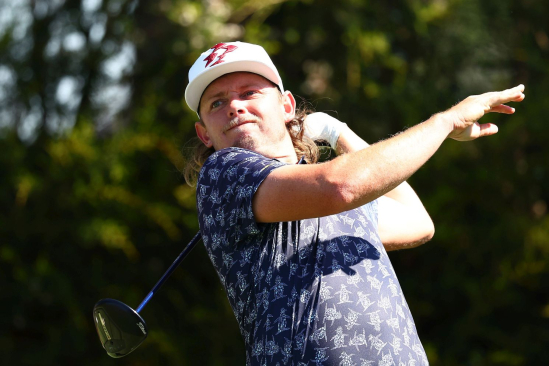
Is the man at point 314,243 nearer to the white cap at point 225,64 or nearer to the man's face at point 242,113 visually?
the man's face at point 242,113

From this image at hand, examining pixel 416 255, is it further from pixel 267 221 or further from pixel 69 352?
pixel 267 221

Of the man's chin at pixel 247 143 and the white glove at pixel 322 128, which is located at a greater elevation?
the man's chin at pixel 247 143

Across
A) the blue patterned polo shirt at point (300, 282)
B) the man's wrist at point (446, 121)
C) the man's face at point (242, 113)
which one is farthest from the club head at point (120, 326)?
the man's wrist at point (446, 121)

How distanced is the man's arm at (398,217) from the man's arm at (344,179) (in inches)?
25.0

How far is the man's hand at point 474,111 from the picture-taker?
2.03 m

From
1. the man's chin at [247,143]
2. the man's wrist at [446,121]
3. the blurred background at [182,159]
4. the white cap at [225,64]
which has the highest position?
the white cap at [225,64]

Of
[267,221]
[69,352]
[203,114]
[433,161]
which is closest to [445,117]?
[267,221]

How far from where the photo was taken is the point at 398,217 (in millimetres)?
2600

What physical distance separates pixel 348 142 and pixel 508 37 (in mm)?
3674

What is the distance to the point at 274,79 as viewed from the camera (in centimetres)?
246

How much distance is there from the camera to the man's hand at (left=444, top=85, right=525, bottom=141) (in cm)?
203

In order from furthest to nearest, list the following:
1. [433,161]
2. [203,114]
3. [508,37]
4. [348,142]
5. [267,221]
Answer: [508,37]
[433,161]
[348,142]
[203,114]
[267,221]

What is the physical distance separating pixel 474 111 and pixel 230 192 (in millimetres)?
738

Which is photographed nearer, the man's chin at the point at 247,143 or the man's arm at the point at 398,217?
the man's chin at the point at 247,143
